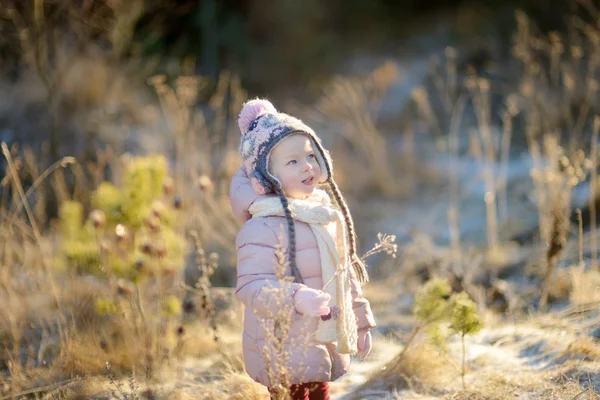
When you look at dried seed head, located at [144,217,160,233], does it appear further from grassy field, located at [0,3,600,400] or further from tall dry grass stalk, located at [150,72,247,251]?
tall dry grass stalk, located at [150,72,247,251]

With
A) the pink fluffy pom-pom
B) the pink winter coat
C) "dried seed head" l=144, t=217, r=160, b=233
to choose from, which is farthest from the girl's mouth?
"dried seed head" l=144, t=217, r=160, b=233

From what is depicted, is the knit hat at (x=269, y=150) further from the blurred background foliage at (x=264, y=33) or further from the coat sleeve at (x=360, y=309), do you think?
the blurred background foliage at (x=264, y=33)

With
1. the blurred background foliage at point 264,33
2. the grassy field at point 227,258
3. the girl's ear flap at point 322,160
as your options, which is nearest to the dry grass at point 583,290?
the grassy field at point 227,258

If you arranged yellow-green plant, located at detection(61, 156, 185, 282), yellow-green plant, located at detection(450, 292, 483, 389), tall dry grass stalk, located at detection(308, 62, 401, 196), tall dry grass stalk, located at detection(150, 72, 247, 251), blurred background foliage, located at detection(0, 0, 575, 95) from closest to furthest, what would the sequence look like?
1. yellow-green plant, located at detection(450, 292, 483, 389)
2. yellow-green plant, located at detection(61, 156, 185, 282)
3. tall dry grass stalk, located at detection(150, 72, 247, 251)
4. tall dry grass stalk, located at detection(308, 62, 401, 196)
5. blurred background foliage, located at detection(0, 0, 575, 95)

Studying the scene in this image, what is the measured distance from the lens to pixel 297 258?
8.13 feet

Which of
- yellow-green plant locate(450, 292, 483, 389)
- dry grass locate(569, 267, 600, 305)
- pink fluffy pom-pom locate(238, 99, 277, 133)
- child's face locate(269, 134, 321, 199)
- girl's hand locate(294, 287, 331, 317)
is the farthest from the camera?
dry grass locate(569, 267, 600, 305)

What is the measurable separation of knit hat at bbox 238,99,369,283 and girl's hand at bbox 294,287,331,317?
0.12 meters

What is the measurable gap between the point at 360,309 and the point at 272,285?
417 mm

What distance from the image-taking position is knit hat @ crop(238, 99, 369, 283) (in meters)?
2.51

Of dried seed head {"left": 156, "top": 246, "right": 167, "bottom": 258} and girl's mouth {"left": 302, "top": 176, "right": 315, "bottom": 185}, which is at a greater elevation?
girl's mouth {"left": 302, "top": 176, "right": 315, "bottom": 185}

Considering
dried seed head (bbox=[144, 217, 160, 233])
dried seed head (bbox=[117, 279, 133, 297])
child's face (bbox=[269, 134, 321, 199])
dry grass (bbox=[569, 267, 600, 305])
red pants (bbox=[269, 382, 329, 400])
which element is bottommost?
red pants (bbox=[269, 382, 329, 400])

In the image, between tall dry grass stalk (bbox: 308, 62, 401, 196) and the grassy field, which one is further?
tall dry grass stalk (bbox: 308, 62, 401, 196)

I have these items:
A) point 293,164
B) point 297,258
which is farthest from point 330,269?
point 293,164

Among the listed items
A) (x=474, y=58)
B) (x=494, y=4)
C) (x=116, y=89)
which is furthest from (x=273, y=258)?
(x=494, y=4)
